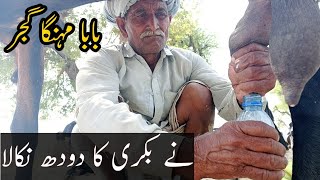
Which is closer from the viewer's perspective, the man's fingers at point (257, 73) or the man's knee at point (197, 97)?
the man's fingers at point (257, 73)

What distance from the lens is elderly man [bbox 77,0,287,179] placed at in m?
0.78

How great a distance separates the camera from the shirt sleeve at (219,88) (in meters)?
1.02

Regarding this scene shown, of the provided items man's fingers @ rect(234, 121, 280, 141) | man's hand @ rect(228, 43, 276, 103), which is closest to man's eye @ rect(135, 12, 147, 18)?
man's hand @ rect(228, 43, 276, 103)

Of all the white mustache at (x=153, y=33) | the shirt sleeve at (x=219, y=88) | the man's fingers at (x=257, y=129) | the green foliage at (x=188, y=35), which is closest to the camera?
the man's fingers at (x=257, y=129)

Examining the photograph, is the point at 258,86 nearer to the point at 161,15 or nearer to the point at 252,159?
the point at 252,159

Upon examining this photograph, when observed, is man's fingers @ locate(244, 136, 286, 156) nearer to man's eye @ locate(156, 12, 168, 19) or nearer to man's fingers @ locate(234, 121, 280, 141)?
man's fingers @ locate(234, 121, 280, 141)

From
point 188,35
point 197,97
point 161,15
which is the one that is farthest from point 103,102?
point 188,35

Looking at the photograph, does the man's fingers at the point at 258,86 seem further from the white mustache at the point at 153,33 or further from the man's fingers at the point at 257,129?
the white mustache at the point at 153,33

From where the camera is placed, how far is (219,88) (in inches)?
43.9

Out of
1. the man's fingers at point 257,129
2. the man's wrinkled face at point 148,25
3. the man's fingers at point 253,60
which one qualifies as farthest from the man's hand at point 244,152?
the man's wrinkled face at point 148,25

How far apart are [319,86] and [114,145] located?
451 millimetres

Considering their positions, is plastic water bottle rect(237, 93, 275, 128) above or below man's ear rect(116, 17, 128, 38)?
below

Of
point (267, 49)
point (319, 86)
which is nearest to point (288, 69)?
point (267, 49)

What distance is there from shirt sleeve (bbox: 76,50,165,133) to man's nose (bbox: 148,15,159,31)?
0.10m
